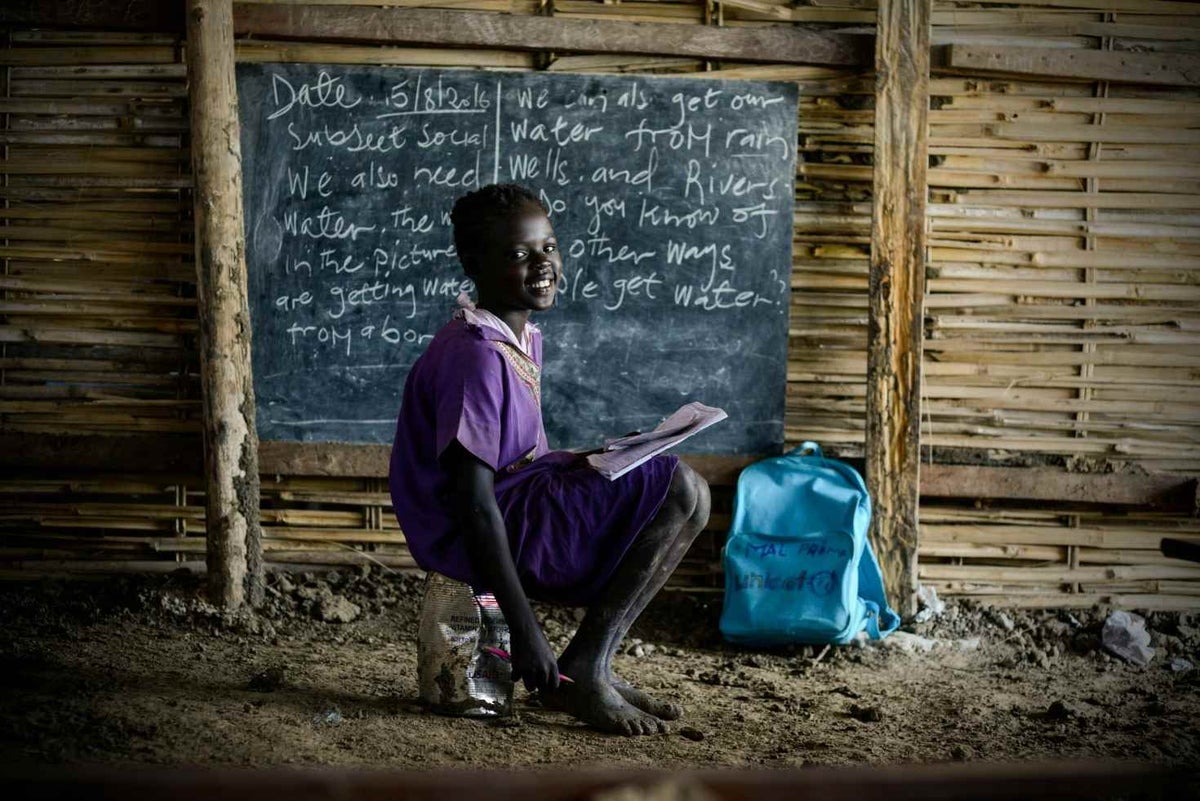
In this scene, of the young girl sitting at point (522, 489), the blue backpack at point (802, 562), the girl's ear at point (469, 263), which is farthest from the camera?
the blue backpack at point (802, 562)

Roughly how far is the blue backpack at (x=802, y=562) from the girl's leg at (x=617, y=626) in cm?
121

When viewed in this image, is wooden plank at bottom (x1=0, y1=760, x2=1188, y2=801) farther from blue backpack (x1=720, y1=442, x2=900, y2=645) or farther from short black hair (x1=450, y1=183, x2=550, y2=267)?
blue backpack (x1=720, y1=442, x2=900, y2=645)

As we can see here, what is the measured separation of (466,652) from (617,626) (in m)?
0.42

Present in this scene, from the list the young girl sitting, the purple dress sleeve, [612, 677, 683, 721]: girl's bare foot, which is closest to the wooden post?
the young girl sitting

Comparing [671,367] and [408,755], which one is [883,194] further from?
[408,755]

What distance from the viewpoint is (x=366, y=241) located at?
14.2 ft

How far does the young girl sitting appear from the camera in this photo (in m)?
2.72

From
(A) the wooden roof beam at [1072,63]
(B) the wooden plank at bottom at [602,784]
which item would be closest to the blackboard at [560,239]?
(A) the wooden roof beam at [1072,63]

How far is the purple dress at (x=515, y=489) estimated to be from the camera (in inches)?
110

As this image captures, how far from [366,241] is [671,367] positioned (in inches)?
53.0

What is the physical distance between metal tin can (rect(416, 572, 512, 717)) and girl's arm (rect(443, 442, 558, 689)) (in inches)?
10.7

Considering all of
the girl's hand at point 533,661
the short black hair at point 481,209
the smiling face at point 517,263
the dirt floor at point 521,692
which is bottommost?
the dirt floor at point 521,692

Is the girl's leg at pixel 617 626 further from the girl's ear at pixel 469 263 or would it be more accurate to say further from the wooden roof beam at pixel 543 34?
the wooden roof beam at pixel 543 34

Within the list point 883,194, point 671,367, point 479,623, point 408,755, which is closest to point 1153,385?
point 883,194
